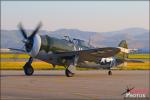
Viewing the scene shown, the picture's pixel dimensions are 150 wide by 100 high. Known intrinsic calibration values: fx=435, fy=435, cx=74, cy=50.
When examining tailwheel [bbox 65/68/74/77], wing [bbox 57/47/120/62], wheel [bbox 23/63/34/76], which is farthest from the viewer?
A: wheel [bbox 23/63/34/76]

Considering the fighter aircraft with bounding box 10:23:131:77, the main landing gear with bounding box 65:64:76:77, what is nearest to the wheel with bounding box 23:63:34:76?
the fighter aircraft with bounding box 10:23:131:77

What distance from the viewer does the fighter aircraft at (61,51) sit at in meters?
25.9

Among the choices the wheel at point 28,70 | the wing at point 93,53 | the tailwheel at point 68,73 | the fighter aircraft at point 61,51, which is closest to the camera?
the fighter aircraft at point 61,51

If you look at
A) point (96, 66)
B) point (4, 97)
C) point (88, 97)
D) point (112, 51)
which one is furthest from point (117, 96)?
point (96, 66)

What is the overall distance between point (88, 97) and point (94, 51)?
12444 millimetres

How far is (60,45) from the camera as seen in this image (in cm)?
2698

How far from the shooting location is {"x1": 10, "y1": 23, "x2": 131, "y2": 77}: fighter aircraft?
85.1ft

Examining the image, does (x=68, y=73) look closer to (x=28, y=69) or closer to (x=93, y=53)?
(x=93, y=53)

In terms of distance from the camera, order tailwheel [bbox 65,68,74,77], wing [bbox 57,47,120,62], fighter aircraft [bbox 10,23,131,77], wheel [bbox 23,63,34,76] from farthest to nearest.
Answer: wheel [bbox 23,63,34,76], wing [bbox 57,47,120,62], tailwheel [bbox 65,68,74,77], fighter aircraft [bbox 10,23,131,77]

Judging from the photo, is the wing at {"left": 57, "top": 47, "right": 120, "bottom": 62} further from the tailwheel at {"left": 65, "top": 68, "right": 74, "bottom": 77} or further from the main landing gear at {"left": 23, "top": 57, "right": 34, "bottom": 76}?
the main landing gear at {"left": 23, "top": 57, "right": 34, "bottom": 76}

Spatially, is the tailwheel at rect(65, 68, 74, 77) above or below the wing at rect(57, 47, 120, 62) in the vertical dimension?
below

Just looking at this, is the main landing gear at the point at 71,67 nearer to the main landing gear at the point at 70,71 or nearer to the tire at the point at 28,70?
the main landing gear at the point at 70,71

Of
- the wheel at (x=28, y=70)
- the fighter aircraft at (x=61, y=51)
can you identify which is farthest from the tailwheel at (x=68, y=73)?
the wheel at (x=28, y=70)

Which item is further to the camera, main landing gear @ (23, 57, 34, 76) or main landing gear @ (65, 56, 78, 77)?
main landing gear @ (23, 57, 34, 76)
